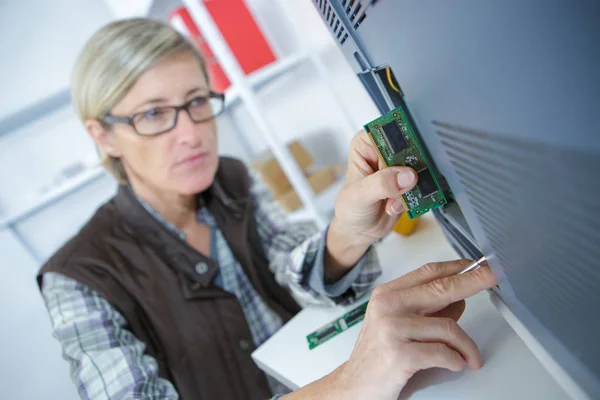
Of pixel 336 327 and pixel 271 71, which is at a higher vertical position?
pixel 271 71

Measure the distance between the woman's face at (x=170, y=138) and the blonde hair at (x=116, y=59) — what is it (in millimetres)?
20

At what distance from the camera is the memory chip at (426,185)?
0.45 m

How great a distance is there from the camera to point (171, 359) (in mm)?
899

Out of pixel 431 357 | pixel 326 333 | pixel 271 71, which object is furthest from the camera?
pixel 271 71

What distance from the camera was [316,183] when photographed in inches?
57.4

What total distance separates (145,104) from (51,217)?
4.26 ft

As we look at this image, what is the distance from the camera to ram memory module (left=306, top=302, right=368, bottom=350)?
0.63 m

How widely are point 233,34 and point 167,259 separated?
3.01 ft

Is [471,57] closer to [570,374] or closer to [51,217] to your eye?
[570,374]

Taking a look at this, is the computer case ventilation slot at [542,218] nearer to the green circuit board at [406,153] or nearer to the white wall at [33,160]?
the green circuit board at [406,153]

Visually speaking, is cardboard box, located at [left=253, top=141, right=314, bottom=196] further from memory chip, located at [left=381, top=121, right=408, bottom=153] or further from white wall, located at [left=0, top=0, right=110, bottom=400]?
memory chip, located at [left=381, top=121, right=408, bottom=153]

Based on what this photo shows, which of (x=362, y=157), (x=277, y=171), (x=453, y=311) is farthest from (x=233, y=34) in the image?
(x=453, y=311)

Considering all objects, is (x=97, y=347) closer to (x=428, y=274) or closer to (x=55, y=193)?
(x=428, y=274)

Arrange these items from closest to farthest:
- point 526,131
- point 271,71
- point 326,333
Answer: point 526,131 → point 326,333 → point 271,71
